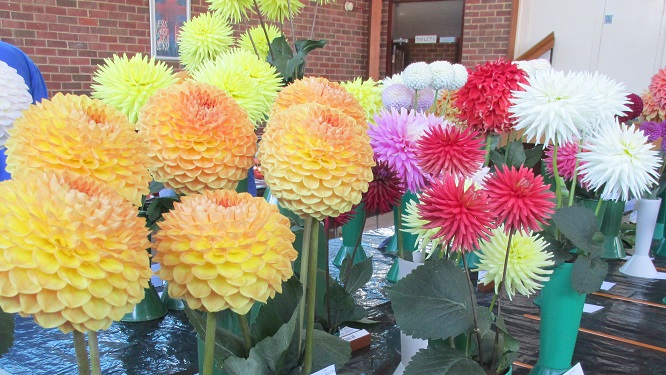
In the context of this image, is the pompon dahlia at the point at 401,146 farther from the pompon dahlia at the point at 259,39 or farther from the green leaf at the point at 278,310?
the pompon dahlia at the point at 259,39

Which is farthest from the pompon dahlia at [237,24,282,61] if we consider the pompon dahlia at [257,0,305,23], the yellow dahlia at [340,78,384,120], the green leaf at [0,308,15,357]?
the green leaf at [0,308,15,357]

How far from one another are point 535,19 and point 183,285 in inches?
188

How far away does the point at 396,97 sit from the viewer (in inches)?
41.0

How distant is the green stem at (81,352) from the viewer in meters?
0.31

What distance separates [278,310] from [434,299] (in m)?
0.17

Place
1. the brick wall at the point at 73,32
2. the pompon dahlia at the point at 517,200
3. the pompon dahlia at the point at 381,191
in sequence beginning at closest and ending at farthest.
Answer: the pompon dahlia at the point at 517,200
the pompon dahlia at the point at 381,191
the brick wall at the point at 73,32

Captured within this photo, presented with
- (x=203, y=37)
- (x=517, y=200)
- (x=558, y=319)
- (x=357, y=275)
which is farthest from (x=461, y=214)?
(x=203, y=37)

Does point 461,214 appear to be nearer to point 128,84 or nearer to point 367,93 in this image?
point 128,84

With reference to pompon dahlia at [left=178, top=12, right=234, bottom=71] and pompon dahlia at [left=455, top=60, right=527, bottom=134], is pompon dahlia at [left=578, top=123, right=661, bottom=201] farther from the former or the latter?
pompon dahlia at [left=178, top=12, right=234, bottom=71]

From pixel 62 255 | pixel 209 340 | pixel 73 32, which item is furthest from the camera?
pixel 73 32

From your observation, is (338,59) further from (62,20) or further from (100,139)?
(100,139)

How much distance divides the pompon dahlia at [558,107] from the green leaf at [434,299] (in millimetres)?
207

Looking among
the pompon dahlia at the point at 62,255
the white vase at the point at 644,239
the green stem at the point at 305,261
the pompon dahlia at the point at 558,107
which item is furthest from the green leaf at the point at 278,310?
the white vase at the point at 644,239

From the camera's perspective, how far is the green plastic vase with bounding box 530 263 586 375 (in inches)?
29.2
